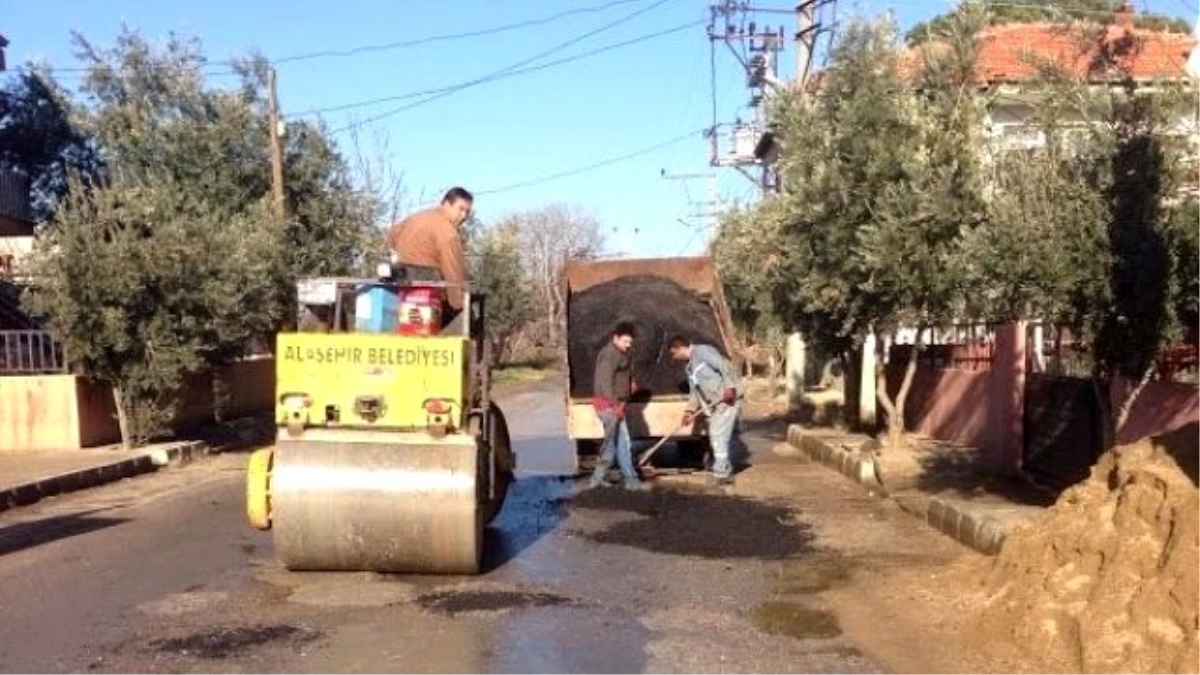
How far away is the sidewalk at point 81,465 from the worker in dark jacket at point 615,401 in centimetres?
561

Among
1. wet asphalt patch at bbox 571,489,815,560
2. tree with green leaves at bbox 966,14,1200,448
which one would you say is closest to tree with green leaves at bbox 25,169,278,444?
wet asphalt patch at bbox 571,489,815,560

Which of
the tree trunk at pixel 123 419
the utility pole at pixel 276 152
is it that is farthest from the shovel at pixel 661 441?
the utility pole at pixel 276 152

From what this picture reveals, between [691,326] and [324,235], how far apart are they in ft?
49.7

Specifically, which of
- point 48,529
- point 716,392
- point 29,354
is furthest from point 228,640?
point 29,354

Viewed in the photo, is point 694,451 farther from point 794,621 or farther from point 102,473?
point 794,621

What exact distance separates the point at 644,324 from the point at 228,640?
9876 millimetres

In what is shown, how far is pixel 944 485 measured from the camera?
13.1 metres

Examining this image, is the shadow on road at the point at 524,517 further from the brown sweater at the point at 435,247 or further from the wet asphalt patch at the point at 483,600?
the brown sweater at the point at 435,247

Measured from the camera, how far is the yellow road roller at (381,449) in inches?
340

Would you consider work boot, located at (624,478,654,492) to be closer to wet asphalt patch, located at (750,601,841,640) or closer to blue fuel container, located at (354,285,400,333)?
blue fuel container, located at (354,285,400,333)

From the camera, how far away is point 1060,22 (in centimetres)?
1066

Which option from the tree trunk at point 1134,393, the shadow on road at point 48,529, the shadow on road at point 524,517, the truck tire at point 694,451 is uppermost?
the tree trunk at point 1134,393

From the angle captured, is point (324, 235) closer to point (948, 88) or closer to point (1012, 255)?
point (948, 88)

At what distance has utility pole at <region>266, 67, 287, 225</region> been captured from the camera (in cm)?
2677
